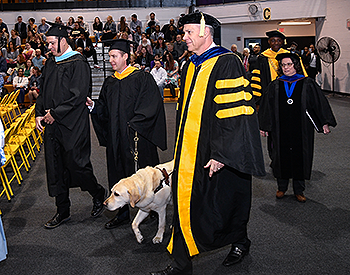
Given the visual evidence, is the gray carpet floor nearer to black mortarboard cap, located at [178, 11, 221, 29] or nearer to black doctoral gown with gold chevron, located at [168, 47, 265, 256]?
black doctoral gown with gold chevron, located at [168, 47, 265, 256]

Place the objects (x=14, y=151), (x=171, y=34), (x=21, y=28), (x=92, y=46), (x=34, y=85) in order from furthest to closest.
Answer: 1. (x=21, y=28)
2. (x=171, y=34)
3. (x=92, y=46)
4. (x=34, y=85)
5. (x=14, y=151)

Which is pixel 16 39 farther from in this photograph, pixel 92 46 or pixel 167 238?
pixel 167 238

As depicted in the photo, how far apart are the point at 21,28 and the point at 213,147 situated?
17966 millimetres

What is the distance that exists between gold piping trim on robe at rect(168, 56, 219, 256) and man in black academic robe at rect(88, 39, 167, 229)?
3.26 ft

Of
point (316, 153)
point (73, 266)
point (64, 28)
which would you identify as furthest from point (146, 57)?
point (73, 266)

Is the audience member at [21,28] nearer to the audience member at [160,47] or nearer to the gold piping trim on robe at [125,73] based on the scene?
the audience member at [160,47]

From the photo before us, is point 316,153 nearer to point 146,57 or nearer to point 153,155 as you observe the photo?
point 153,155

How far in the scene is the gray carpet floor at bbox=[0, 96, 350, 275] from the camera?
3.17 metres

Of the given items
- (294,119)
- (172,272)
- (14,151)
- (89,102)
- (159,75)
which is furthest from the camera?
(159,75)

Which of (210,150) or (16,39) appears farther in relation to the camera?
(16,39)

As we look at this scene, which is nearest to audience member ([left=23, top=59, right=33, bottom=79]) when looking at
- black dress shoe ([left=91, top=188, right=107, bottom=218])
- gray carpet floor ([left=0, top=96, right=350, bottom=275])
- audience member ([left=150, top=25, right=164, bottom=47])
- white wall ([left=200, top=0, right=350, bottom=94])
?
audience member ([left=150, top=25, right=164, bottom=47])

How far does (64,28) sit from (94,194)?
1668 millimetres

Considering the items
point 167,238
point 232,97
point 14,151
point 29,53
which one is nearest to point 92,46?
point 29,53

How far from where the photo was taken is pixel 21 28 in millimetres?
18406
